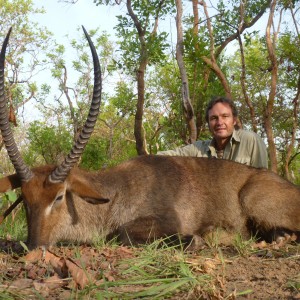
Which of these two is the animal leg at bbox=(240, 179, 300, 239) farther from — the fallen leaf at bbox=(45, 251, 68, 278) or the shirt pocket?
the fallen leaf at bbox=(45, 251, 68, 278)

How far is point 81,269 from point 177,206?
1.89m

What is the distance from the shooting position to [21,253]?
3875 mm

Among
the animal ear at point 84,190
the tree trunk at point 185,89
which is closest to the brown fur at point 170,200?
the animal ear at point 84,190

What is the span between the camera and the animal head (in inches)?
157

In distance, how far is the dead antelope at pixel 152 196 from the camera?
166 inches

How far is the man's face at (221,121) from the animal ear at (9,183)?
278 cm

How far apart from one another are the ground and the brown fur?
61 centimetres

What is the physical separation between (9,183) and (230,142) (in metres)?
3.00

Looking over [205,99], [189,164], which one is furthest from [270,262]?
[205,99]

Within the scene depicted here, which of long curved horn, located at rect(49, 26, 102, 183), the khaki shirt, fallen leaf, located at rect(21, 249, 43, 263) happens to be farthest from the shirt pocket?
fallen leaf, located at rect(21, 249, 43, 263)

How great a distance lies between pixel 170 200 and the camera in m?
4.72

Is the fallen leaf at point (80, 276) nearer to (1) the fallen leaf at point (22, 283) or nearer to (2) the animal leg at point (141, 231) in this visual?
(1) the fallen leaf at point (22, 283)

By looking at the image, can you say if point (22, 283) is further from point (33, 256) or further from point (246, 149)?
point (246, 149)

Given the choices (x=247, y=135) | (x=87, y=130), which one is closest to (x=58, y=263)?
(x=87, y=130)
